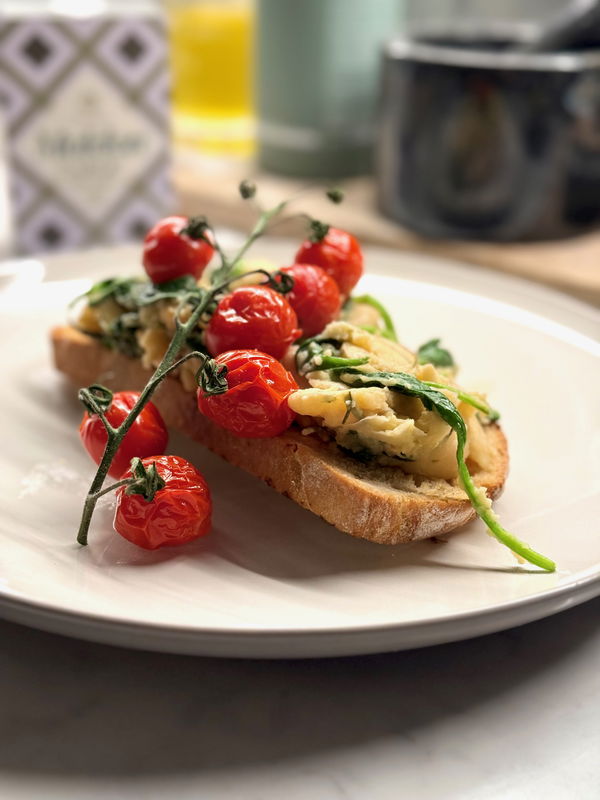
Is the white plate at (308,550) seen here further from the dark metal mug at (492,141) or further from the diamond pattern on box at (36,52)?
the diamond pattern on box at (36,52)

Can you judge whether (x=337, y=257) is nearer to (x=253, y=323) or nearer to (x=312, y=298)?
(x=312, y=298)

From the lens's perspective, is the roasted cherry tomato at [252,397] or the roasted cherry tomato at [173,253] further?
the roasted cherry tomato at [173,253]

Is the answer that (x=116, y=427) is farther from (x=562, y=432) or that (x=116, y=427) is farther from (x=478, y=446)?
(x=562, y=432)

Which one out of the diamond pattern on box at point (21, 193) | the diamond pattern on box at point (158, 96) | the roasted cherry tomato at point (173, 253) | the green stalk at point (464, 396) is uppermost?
the diamond pattern on box at point (158, 96)

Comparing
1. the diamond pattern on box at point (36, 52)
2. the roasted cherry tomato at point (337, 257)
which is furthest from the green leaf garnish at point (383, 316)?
the diamond pattern on box at point (36, 52)

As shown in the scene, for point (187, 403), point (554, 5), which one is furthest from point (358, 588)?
point (554, 5)

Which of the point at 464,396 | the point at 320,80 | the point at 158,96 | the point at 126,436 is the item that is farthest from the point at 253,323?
the point at 320,80
